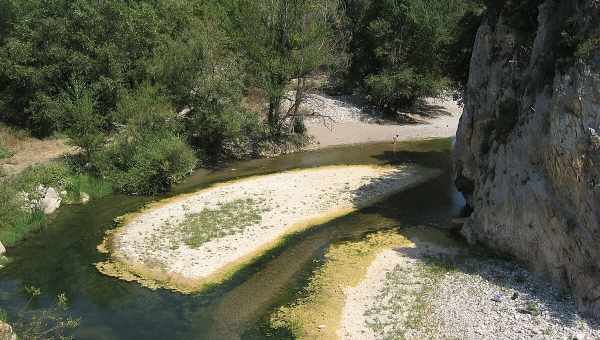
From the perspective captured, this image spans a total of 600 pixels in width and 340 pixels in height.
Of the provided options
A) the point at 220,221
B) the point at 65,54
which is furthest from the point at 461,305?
the point at 65,54

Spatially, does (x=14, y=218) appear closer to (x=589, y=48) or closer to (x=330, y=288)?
(x=330, y=288)

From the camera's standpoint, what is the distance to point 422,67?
6334 centimetres

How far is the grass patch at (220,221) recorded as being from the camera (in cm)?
2855

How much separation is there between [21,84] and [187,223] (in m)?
24.3

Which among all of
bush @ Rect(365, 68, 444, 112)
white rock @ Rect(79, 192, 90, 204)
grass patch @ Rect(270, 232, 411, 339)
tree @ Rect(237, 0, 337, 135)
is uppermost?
tree @ Rect(237, 0, 337, 135)

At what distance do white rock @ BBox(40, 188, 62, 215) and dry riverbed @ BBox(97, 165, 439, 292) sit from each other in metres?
4.83

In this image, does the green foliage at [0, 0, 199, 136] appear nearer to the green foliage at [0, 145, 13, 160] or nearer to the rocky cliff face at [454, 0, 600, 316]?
the green foliage at [0, 145, 13, 160]

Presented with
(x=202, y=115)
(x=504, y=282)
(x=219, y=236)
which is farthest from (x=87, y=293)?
(x=202, y=115)

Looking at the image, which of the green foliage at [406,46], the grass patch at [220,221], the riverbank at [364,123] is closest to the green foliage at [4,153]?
the grass patch at [220,221]

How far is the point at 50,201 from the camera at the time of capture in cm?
3209

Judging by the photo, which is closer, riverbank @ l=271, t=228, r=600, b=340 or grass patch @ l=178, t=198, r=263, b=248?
riverbank @ l=271, t=228, r=600, b=340

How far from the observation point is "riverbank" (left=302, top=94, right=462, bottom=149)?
55344mm

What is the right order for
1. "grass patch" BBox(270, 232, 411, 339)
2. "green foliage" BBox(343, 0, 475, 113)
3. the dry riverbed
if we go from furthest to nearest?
"green foliage" BBox(343, 0, 475, 113) → the dry riverbed → "grass patch" BBox(270, 232, 411, 339)

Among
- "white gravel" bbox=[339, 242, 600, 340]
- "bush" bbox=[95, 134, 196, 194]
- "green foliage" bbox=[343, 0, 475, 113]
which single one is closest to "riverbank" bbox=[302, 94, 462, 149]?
"green foliage" bbox=[343, 0, 475, 113]
